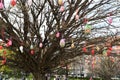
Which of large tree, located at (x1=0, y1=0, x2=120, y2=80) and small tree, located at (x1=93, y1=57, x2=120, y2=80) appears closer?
large tree, located at (x1=0, y1=0, x2=120, y2=80)

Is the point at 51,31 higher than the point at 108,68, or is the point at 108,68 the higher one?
the point at 108,68

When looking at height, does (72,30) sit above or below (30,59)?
above

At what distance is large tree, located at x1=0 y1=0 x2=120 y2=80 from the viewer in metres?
9.11

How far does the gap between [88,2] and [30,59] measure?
7.91ft

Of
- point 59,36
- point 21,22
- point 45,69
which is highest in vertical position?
point 21,22

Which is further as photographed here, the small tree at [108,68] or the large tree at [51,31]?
the small tree at [108,68]

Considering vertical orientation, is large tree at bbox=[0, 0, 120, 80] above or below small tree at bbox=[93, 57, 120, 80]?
below

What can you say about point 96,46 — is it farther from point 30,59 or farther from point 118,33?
point 30,59

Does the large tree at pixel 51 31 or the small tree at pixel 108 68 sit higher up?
the small tree at pixel 108 68

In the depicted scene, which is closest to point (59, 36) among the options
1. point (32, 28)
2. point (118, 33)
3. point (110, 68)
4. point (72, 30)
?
point (72, 30)

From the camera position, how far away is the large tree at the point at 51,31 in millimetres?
9109

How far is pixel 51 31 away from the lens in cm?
975

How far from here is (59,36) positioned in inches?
350

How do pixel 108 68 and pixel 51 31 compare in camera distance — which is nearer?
pixel 51 31
